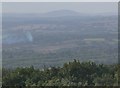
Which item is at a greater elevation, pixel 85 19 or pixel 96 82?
pixel 96 82

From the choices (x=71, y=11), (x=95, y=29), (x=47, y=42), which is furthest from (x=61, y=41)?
(x=71, y=11)

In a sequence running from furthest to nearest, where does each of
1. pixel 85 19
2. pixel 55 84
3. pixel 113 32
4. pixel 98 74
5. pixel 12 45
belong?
pixel 85 19, pixel 113 32, pixel 12 45, pixel 98 74, pixel 55 84

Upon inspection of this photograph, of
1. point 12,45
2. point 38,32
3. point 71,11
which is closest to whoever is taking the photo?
point 12,45

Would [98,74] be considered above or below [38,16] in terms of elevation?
above

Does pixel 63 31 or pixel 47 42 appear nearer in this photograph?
pixel 47 42

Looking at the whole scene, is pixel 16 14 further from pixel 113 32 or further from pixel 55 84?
pixel 55 84

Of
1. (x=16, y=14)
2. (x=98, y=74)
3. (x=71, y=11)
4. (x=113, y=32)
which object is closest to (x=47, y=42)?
(x=113, y=32)

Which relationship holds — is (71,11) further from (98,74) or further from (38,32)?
(98,74)
